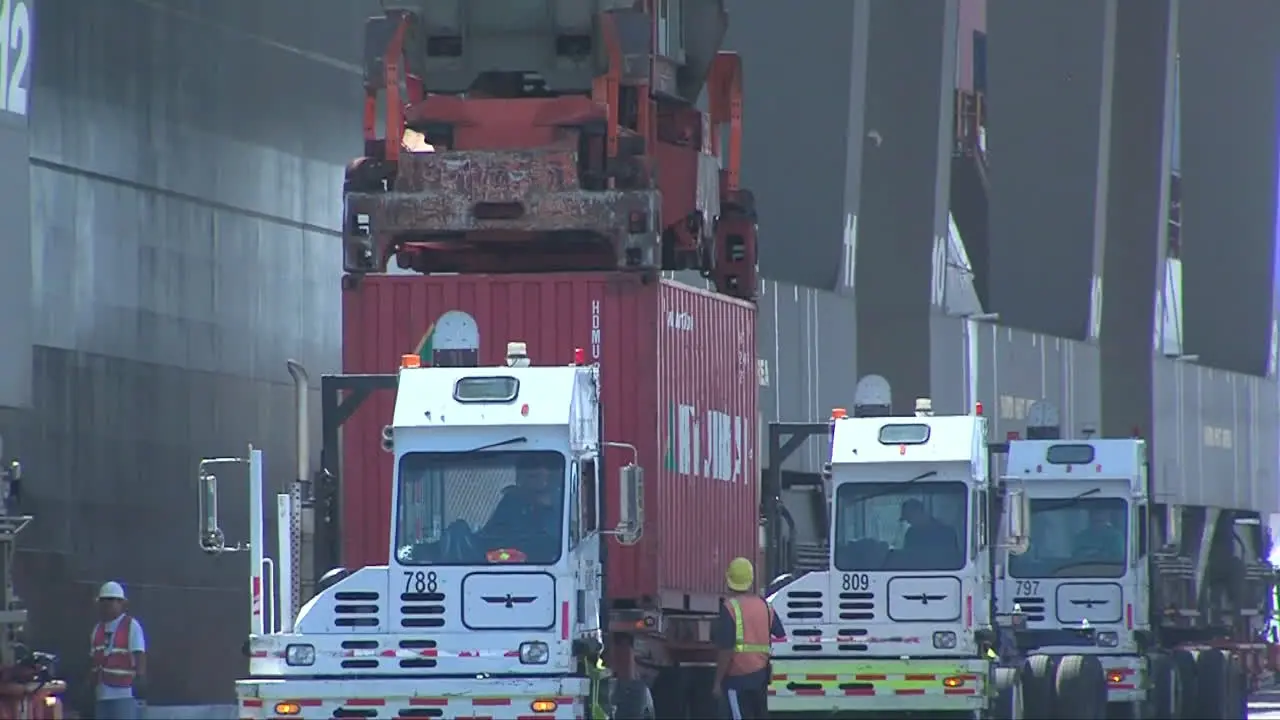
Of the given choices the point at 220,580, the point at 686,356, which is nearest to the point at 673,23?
the point at 686,356

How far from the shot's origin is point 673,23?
22031 millimetres

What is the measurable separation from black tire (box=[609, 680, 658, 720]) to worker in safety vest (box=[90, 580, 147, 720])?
4.10m

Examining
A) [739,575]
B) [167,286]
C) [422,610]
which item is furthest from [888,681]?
[167,286]

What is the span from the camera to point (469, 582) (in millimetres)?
16266

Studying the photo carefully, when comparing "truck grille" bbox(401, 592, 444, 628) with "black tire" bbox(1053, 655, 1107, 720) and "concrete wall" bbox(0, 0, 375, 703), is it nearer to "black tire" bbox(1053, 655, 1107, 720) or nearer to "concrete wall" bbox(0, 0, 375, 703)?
"concrete wall" bbox(0, 0, 375, 703)

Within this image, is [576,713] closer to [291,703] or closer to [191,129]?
[291,703]

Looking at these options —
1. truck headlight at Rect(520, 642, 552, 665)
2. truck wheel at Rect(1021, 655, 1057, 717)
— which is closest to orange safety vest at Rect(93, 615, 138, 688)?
truck headlight at Rect(520, 642, 552, 665)

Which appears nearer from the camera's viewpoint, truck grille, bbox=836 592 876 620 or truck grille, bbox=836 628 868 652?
truck grille, bbox=836 628 868 652

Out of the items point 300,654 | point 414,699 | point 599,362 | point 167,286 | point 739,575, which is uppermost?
point 167,286

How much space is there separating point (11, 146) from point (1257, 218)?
34504 millimetres

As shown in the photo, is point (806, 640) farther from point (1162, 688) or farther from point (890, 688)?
point (1162, 688)

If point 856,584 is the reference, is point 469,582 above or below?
above

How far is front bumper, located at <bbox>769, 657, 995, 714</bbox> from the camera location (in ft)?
70.2

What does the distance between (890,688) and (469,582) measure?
20.2 feet
